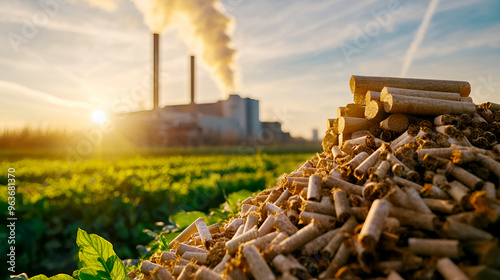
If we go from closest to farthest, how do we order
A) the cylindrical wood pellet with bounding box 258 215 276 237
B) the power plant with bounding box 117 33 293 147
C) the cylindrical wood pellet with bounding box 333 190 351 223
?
the cylindrical wood pellet with bounding box 333 190 351 223
the cylindrical wood pellet with bounding box 258 215 276 237
the power plant with bounding box 117 33 293 147

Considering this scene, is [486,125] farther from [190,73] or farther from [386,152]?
[190,73]

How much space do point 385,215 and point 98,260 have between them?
1.62m

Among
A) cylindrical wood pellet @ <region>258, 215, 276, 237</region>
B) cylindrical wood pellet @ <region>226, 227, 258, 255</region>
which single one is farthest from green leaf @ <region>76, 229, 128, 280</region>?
cylindrical wood pellet @ <region>258, 215, 276, 237</region>

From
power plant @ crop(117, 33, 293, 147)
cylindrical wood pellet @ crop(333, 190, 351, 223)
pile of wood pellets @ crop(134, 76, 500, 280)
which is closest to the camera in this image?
pile of wood pellets @ crop(134, 76, 500, 280)

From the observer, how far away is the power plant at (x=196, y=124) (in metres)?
36.3

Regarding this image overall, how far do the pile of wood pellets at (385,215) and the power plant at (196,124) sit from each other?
110ft

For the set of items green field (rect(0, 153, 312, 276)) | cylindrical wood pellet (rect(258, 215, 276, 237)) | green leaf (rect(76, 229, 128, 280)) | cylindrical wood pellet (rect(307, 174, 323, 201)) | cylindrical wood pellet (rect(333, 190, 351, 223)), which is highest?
cylindrical wood pellet (rect(307, 174, 323, 201))

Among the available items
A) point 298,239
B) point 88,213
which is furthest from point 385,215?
point 88,213

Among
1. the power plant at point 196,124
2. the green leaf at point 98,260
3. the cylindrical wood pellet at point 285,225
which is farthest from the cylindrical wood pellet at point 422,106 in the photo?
the power plant at point 196,124

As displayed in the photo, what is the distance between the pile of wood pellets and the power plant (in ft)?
110

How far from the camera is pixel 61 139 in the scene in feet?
91.3

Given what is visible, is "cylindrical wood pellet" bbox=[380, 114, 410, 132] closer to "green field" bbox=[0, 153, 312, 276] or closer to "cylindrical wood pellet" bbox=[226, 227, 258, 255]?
"cylindrical wood pellet" bbox=[226, 227, 258, 255]

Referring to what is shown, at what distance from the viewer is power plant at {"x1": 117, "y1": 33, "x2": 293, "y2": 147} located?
36.3 meters

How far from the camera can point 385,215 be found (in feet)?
5.15
